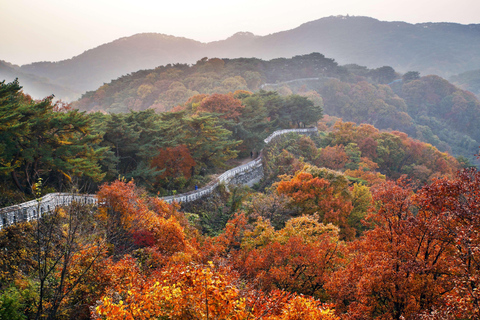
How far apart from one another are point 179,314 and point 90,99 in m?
91.8

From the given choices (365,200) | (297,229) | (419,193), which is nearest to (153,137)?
(297,229)

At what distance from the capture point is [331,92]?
110812 millimetres

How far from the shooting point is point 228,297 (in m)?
7.05

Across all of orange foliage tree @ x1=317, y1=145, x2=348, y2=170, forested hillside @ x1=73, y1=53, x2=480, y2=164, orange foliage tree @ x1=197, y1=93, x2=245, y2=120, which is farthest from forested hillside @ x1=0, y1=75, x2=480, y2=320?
forested hillside @ x1=73, y1=53, x2=480, y2=164

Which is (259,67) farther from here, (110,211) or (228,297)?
(228,297)

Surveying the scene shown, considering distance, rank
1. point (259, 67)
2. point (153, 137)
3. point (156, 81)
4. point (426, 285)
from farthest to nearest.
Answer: point (259, 67)
point (156, 81)
point (153, 137)
point (426, 285)

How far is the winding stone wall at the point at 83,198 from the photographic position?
13.7 m

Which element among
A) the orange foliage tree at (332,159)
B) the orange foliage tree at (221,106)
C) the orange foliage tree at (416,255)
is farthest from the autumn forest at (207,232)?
the orange foliage tree at (332,159)

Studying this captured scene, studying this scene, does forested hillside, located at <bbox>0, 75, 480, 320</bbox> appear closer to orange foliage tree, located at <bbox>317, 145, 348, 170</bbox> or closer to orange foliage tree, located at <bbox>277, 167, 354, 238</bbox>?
orange foliage tree, located at <bbox>277, 167, 354, 238</bbox>

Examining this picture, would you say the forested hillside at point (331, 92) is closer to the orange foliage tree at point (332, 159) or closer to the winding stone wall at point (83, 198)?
the orange foliage tree at point (332, 159)

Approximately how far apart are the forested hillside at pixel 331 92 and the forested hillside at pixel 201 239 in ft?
144

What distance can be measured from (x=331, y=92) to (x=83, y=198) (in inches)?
4117

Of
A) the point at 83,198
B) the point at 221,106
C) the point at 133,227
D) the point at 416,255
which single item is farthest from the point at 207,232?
the point at 221,106

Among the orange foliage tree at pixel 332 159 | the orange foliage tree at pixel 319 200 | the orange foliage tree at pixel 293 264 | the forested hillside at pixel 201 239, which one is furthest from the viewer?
the orange foliage tree at pixel 332 159
